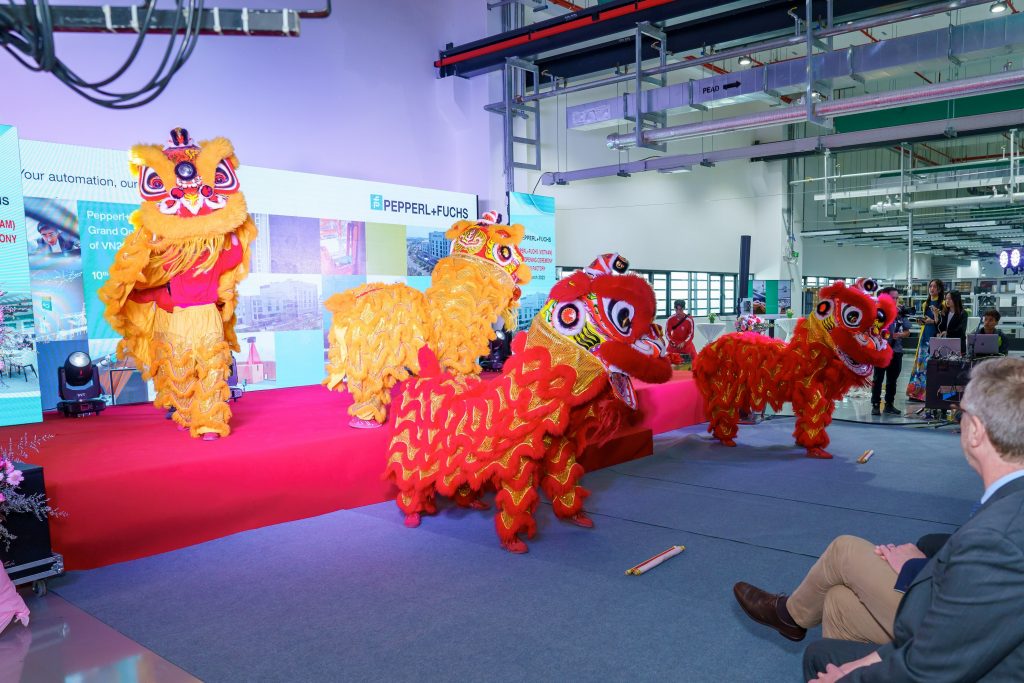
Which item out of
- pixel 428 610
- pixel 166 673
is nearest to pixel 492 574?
pixel 428 610

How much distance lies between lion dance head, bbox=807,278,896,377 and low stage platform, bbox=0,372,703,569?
2.94 meters

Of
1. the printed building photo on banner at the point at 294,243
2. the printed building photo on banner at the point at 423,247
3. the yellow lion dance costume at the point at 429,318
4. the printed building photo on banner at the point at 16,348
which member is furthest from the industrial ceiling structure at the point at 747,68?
the printed building photo on banner at the point at 16,348

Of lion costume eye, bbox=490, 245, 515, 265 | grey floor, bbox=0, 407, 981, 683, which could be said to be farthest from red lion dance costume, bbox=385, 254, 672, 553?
lion costume eye, bbox=490, 245, 515, 265

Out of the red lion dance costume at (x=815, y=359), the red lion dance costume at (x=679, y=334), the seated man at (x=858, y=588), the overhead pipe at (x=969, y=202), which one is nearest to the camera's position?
the seated man at (x=858, y=588)

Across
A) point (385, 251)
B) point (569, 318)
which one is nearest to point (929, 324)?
point (385, 251)

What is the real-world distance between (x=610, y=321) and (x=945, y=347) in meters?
4.58

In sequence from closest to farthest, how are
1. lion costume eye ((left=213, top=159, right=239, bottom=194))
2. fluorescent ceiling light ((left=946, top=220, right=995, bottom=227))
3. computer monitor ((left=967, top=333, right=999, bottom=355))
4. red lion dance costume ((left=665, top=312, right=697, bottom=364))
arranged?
lion costume eye ((left=213, top=159, right=239, bottom=194))
computer monitor ((left=967, top=333, right=999, bottom=355))
red lion dance costume ((left=665, top=312, right=697, bottom=364))
fluorescent ceiling light ((left=946, top=220, right=995, bottom=227))

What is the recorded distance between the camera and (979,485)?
13.5 feet

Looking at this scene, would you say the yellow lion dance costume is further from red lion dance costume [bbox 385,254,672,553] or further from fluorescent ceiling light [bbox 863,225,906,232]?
fluorescent ceiling light [bbox 863,225,906,232]

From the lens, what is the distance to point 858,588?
1.74 m

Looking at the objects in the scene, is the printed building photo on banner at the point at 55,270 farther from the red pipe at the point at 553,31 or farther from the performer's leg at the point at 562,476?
the red pipe at the point at 553,31

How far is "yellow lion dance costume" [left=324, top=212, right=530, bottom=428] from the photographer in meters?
3.78

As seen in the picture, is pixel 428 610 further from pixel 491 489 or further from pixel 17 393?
pixel 17 393

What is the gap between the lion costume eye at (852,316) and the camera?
459 cm
